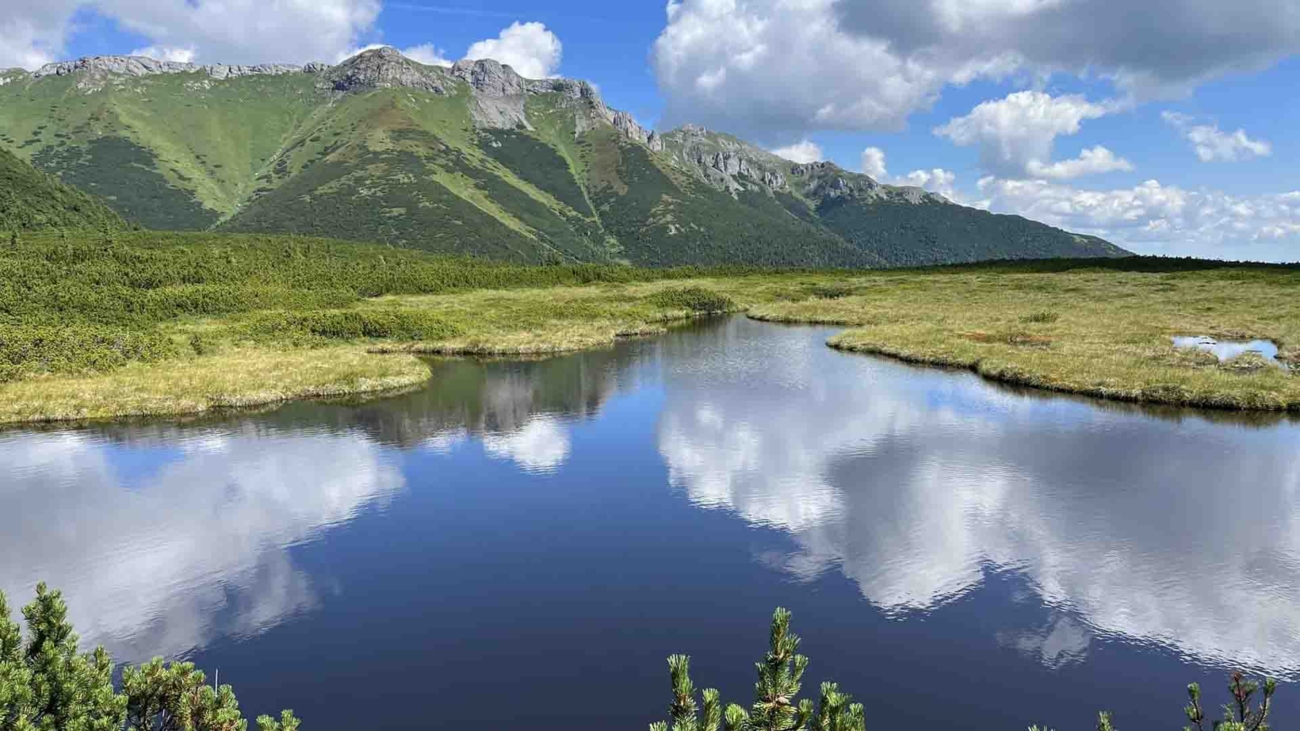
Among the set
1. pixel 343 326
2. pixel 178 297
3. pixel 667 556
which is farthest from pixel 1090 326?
pixel 178 297

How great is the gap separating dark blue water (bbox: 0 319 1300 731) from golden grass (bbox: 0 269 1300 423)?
575 centimetres

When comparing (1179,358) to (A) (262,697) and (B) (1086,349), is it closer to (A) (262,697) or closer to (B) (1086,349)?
(B) (1086,349)

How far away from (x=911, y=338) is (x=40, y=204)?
688 ft

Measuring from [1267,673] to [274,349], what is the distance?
7568cm

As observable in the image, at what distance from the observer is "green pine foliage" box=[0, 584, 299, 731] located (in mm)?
9398

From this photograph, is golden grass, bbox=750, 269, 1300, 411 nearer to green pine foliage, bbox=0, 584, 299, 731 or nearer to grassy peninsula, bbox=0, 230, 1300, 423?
grassy peninsula, bbox=0, 230, 1300, 423

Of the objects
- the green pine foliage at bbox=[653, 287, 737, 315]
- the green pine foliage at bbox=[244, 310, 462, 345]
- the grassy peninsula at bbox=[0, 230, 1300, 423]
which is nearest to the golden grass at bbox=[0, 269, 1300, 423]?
the grassy peninsula at bbox=[0, 230, 1300, 423]

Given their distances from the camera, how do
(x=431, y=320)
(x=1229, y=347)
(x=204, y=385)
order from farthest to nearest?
(x=431, y=320) → (x=1229, y=347) → (x=204, y=385)

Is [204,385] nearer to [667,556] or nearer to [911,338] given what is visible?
[667,556]

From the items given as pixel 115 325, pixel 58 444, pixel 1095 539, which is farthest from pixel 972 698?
pixel 115 325

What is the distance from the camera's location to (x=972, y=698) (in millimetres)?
16125

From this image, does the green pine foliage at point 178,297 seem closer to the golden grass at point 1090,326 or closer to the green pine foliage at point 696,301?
the green pine foliage at point 696,301

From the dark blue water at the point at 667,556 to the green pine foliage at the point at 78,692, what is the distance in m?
5.30

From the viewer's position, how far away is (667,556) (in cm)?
2416
